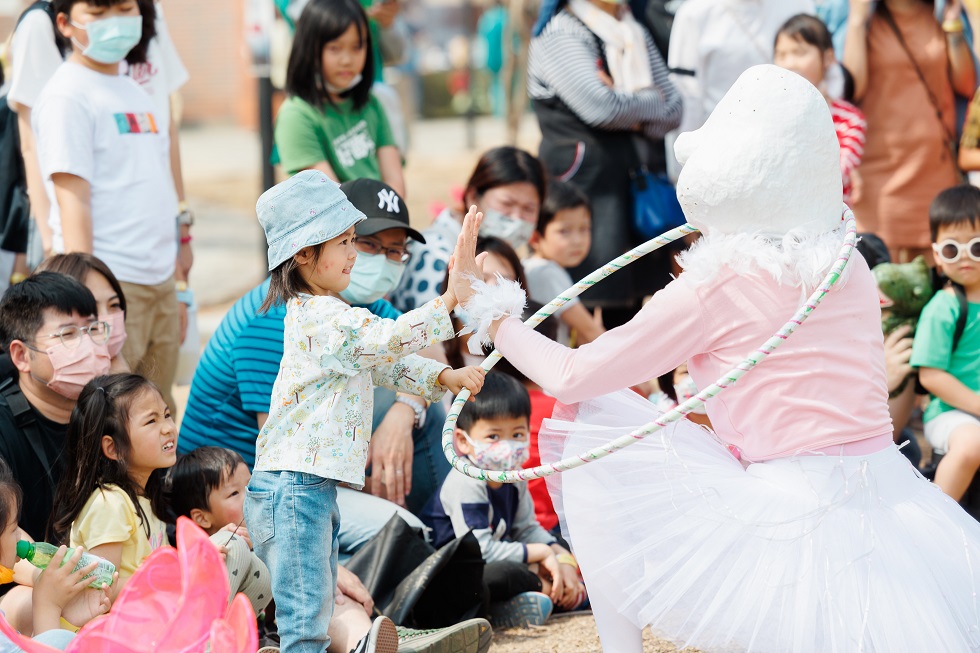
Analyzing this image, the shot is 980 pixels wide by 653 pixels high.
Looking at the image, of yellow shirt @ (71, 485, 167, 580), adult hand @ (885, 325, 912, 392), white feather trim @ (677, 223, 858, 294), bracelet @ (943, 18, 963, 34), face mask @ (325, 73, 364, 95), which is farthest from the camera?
bracelet @ (943, 18, 963, 34)

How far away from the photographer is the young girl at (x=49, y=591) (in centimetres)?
326

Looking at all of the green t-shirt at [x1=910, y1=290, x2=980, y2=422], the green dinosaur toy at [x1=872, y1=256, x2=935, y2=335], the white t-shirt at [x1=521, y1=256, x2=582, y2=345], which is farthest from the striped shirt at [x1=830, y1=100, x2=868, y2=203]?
the white t-shirt at [x1=521, y1=256, x2=582, y2=345]

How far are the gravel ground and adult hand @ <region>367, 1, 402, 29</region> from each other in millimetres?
4664

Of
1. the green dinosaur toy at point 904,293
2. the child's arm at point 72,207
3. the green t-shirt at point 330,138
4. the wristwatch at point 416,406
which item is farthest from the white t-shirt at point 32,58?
the green dinosaur toy at point 904,293

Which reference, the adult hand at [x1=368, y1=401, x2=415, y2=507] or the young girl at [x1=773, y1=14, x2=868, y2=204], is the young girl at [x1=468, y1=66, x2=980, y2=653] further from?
the young girl at [x1=773, y1=14, x2=868, y2=204]

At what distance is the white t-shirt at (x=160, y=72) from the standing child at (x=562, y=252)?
1.77 meters

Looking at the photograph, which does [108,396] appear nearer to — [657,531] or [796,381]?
[657,531]

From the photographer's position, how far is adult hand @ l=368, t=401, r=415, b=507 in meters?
4.50

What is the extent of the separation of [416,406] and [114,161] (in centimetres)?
155

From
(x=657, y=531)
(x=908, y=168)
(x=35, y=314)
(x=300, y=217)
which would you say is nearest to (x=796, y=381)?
(x=657, y=531)

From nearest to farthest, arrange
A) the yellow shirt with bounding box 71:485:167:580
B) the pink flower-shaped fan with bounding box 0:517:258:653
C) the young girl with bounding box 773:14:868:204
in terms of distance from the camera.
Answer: the pink flower-shaped fan with bounding box 0:517:258:653 < the yellow shirt with bounding box 71:485:167:580 < the young girl with bounding box 773:14:868:204

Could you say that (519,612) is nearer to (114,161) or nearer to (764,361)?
(764,361)

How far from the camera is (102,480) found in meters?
3.71

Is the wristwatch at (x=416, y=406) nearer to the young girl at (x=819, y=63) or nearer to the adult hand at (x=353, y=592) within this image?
the adult hand at (x=353, y=592)
